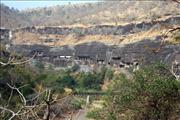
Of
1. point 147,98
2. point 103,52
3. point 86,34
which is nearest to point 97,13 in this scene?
point 86,34

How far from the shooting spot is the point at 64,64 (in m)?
64.2

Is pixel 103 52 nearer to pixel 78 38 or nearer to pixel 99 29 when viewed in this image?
pixel 99 29

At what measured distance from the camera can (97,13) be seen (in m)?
99.6

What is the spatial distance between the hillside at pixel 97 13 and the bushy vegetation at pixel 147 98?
1484 inches

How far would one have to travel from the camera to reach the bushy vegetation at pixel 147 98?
16303 millimetres

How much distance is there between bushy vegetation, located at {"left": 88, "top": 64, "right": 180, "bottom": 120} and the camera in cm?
1630

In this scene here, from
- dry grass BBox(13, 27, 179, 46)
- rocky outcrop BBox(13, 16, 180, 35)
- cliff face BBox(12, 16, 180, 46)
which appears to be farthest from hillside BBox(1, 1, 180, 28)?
dry grass BBox(13, 27, 179, 46)

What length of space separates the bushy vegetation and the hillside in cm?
3770

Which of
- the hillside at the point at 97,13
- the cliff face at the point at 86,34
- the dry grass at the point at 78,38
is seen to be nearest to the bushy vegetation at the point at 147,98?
→ the hillside at the point at 97,13

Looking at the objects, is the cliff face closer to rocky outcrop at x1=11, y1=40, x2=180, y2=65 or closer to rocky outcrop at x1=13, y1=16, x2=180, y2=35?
rocky outcrop at x1=13, y1=16, x2=180, y2=35

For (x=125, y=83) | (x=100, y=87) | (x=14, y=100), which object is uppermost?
(x=125, y=83)

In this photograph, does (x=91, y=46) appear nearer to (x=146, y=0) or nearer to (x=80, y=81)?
(x=80, y=81)

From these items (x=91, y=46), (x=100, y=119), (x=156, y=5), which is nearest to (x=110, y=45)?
(x=91, y=46)

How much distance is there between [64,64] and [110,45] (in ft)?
23.9
